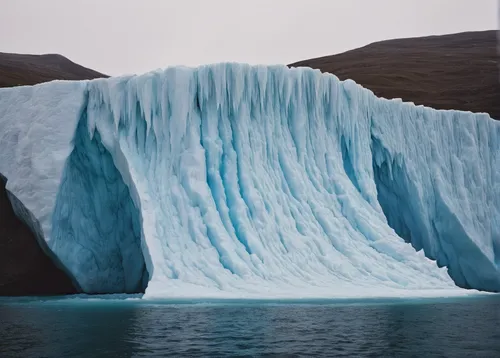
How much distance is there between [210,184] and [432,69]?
32.6 meters

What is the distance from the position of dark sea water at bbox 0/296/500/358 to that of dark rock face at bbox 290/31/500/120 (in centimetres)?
2687

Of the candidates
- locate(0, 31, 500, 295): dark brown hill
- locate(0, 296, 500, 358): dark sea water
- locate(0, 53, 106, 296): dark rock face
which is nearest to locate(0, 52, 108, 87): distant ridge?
locate(0, 31, 500, 295): dark brown hill

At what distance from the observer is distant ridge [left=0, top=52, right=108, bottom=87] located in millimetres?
42188

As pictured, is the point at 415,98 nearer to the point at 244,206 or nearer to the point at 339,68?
the point at 339,68

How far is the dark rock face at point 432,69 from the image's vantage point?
4062cm

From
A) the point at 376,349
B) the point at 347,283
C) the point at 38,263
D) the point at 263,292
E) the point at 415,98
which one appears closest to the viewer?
the point at 376,349

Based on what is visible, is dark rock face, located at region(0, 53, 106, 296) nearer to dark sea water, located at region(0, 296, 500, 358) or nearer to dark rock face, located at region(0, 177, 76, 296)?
dark rock face, located at region(0, 177, 76, 296)

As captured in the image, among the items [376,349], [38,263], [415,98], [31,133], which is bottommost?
[376,349]

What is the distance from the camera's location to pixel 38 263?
806 inches

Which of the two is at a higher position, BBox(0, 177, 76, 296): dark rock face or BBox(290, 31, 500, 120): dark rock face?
BBox(290, 31, 500, 120): dark rock face

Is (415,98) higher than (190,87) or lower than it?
higher

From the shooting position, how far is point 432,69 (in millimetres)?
47156

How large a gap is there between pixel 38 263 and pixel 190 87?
23.3 ft

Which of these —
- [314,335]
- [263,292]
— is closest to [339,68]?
[263,292]
